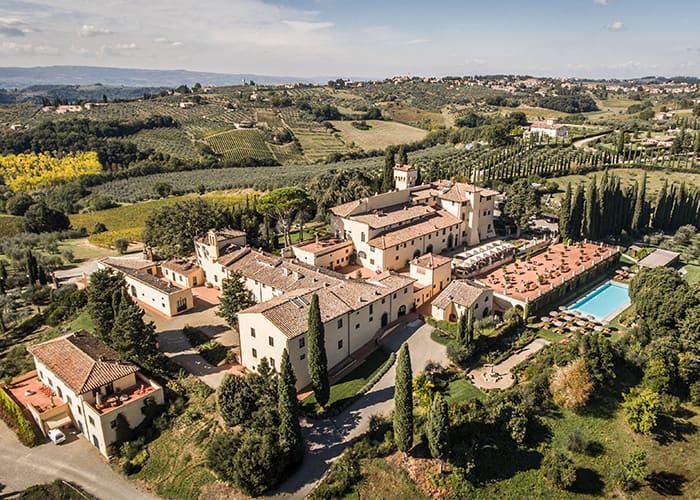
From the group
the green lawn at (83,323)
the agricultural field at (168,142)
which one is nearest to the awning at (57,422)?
the green lawn at (83,323)

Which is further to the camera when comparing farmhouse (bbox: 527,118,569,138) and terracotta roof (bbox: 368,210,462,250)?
farmhouse (bbox: 527,118,569,138)

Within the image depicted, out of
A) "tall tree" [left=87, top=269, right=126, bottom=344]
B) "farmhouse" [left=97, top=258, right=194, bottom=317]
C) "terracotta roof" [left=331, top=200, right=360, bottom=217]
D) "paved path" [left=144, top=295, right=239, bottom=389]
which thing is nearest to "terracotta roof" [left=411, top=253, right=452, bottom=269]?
"terracotta roof" [left=331, top=200, right=360, bottom=217]

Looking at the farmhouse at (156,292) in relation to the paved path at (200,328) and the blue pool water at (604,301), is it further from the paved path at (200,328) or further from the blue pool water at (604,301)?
the blue pool water at (604,301)

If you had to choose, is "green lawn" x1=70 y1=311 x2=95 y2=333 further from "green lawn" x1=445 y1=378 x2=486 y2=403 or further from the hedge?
"green lawn" x1=445 y1=378 x2=486 y2=403

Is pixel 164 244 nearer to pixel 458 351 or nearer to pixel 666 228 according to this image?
pixel 458 351

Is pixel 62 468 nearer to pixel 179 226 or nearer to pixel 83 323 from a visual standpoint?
pixel 83 323

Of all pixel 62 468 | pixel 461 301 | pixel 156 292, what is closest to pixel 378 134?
pixel 461 301

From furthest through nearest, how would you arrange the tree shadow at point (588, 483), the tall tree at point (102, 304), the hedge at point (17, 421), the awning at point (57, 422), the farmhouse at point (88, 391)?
the tall tree at point (102, 304) < the awning at point (57, 422) < the hedge at point (17, 421) < the farmhouse at point (88, 391) < the tree shadow at point (588, 483)
